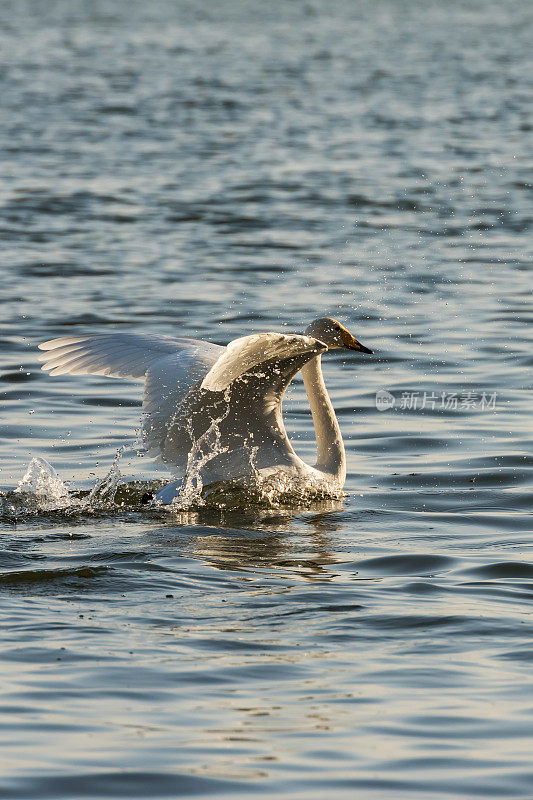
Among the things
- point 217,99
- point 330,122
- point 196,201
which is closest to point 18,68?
point 217,99

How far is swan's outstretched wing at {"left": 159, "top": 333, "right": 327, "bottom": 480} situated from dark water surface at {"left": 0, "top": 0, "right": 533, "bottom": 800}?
41 cm

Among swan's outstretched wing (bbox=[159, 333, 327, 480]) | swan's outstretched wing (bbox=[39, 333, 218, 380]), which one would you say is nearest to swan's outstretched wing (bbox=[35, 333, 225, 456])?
swan's outstretched wing (bbox=[39, 333, 218, 380])

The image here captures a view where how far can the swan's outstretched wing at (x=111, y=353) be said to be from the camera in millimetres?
10312

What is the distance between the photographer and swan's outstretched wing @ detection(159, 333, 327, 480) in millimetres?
9180

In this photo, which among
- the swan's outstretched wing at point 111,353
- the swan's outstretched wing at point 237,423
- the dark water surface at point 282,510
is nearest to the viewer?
the dark water surface at point 282,510

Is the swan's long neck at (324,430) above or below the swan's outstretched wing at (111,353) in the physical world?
below

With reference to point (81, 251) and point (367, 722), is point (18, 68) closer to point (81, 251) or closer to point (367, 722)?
point (81, 251)

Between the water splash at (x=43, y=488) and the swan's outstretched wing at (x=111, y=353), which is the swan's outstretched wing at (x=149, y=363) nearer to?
the swan's outstretched wing at (x=111, y=353)

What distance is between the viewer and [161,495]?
977 centimetres

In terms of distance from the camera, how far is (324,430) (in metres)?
10.5

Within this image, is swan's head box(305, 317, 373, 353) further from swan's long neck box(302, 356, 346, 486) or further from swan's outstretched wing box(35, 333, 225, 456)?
swan's outstretched wing box(35, 333, 225, 456)

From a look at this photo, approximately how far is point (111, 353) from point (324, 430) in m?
1.60

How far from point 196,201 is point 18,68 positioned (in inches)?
906

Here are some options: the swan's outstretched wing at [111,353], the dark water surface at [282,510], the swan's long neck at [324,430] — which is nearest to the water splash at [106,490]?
the dark water surface at [282,510]
